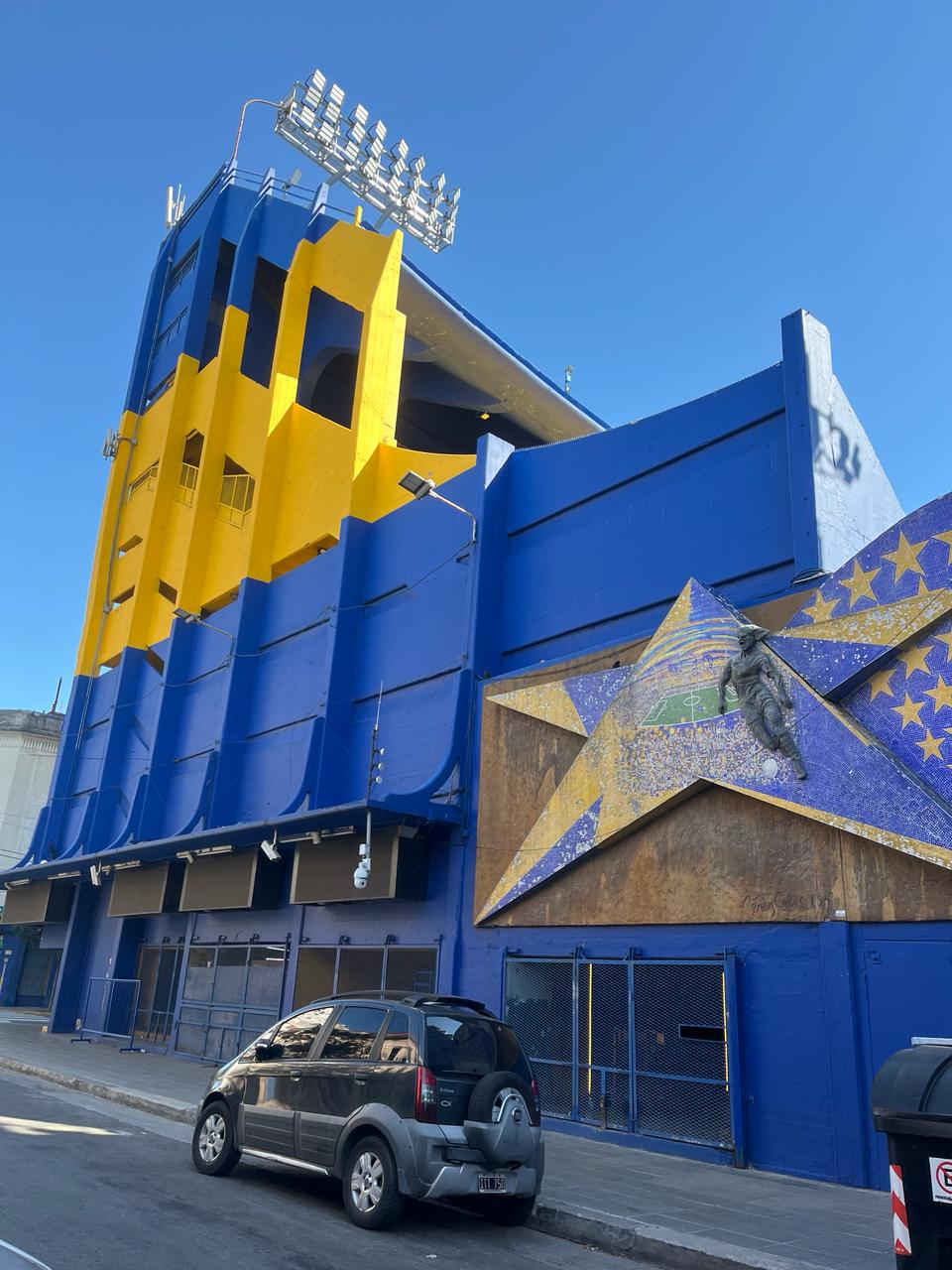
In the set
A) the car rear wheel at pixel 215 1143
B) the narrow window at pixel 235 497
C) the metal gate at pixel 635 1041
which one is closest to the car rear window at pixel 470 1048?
the car rear wheel at pixel 215 1143

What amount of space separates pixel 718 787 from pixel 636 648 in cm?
260

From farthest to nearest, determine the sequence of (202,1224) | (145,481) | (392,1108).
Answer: (145,481) → (392,1108) → (202,1224)

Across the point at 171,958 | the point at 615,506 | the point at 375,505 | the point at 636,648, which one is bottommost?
the point at 171,958

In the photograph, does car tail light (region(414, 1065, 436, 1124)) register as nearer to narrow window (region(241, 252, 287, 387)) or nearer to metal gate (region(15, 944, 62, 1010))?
narrow window (region(241, 252, 287, 387))

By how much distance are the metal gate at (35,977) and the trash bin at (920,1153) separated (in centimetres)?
3695

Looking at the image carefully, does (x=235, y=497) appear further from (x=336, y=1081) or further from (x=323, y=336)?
(x=336, y=1081)

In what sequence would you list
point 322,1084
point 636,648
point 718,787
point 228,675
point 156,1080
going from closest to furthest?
point 322,1084
point 718,787
point 636,648
point 156,1080
point 228,675

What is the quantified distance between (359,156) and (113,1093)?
2756cm

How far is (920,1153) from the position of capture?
202 inches

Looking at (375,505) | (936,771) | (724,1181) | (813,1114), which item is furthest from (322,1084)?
(375,505)

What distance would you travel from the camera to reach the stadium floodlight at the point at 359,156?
1165 inches

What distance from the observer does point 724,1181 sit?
30.9 ft

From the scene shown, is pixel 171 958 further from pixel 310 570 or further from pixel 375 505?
pixel 375 505
